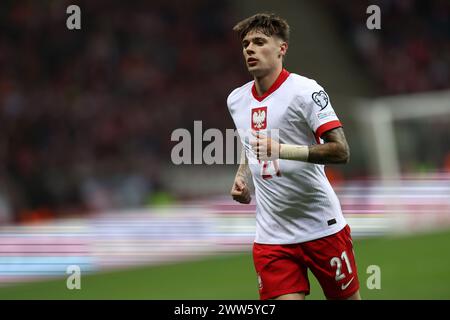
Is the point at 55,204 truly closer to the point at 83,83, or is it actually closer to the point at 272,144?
the point at 83,83

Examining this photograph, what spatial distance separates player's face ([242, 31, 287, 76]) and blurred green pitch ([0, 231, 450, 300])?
14.3 ft

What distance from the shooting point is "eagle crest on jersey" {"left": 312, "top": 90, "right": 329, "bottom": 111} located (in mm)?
5660

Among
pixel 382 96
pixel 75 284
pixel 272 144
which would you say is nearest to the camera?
pixel 272 144

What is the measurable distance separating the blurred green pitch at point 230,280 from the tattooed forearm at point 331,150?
4326 millimetres

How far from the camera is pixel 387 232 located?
15484 millimetres

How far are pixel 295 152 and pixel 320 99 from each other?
0.41 metres

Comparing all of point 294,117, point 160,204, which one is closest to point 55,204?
point 160,204

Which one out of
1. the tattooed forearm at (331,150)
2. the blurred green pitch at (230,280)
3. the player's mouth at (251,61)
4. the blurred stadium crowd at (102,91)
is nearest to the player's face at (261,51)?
the player's mouth at (251,61)

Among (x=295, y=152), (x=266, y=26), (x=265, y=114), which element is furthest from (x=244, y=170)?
(x=266, y=26)

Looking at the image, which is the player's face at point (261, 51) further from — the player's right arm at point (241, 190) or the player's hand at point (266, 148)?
the player's right arm at point (241, 190)

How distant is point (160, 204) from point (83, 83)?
433cm

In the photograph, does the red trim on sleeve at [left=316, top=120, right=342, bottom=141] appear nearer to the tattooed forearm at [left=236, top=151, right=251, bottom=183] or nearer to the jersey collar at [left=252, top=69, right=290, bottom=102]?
the jersey collar at [left=252, top=69, right=290, bottom=102]

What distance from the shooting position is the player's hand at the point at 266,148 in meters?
5.49

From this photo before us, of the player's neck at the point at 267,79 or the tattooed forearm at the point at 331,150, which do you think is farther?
the player's neck at the point at 267,79
